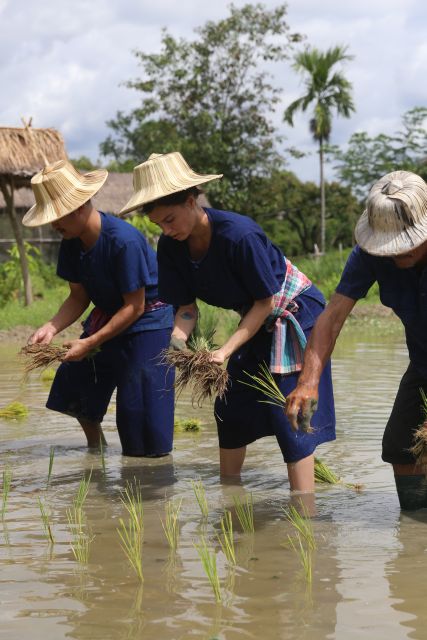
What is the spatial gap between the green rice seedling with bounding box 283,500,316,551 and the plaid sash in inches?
23.2

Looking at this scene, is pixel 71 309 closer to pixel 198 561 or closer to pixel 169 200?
pixel 169 200

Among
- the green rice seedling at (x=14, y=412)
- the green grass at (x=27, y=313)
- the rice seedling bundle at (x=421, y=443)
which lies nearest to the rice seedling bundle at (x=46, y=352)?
the rice seedling bundle at (x=421, y=443)

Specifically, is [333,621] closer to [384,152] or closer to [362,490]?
[362,490]

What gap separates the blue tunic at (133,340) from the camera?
201 inches

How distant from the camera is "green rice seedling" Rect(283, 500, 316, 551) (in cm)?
385

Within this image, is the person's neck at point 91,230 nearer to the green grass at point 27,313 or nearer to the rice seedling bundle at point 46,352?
the rice seedling bundle at point 46,352

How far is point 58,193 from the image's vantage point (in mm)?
4961

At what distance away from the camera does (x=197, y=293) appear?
4.57 metres

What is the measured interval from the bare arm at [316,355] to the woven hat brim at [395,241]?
313 mm

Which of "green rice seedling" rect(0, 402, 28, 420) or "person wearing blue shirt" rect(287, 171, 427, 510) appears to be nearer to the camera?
"person wearing blue shirt" rect(287, 171, 427, 510)

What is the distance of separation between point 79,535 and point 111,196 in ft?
87.5

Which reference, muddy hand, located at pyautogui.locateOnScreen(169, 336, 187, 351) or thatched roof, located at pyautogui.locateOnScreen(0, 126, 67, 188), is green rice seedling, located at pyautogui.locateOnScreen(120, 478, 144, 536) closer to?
Answer: muddy hand, located at pyautogui.locateOnScreen(169, 336, 187, 351)

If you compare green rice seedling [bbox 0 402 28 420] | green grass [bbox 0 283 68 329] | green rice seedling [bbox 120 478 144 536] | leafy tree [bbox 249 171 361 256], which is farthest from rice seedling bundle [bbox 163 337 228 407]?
leafy tree [bbox 249 171 361 256]

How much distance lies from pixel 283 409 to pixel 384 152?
1085 inches
